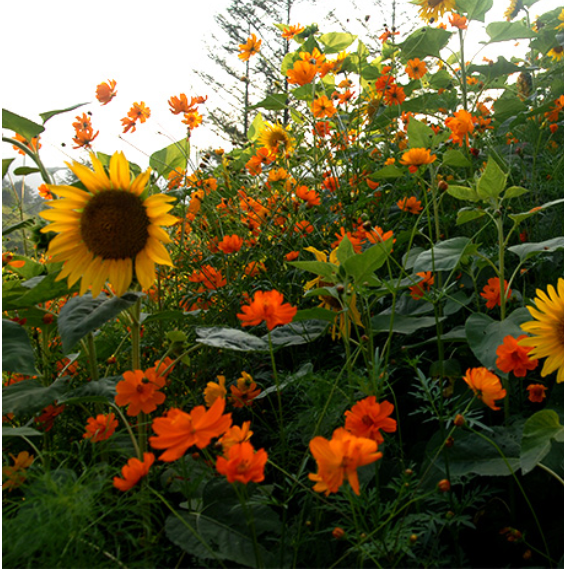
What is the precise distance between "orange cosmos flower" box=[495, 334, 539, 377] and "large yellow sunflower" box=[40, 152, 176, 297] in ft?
1.78

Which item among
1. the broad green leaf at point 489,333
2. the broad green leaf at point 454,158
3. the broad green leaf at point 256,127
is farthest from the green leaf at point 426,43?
the broad green leaf at point 489,333

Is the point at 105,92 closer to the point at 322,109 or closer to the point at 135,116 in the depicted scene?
the point at 135,116

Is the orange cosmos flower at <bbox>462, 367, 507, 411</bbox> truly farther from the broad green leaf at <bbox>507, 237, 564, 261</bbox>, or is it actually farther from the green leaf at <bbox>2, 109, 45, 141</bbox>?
the green leaf at <bbox>2, 109, 45, 141</bbox>

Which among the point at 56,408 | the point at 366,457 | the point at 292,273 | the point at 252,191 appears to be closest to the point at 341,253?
the point at 366,457

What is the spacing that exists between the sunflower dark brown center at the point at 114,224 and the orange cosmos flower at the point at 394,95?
4.28 ft

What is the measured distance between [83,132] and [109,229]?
0.92 metres

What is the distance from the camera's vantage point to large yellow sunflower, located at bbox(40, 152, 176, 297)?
2.61ft

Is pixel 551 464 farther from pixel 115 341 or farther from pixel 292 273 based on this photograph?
pixel 115 341

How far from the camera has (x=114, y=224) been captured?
0.81 metres

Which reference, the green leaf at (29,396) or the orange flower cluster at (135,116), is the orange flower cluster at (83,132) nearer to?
the orange flower cluster at (135,116)

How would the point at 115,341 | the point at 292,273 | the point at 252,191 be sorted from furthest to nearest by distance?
the point at 252,191
the point at 292,273
the point at 115,341

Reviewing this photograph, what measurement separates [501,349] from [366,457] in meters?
0.38

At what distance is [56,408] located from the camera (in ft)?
3.24

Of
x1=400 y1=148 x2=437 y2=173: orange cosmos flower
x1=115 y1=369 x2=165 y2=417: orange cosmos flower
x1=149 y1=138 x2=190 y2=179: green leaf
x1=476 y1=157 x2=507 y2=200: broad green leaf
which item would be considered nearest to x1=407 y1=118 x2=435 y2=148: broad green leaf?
x1=400 y1=148 x2=437 y2=173: orange cosmos flower
